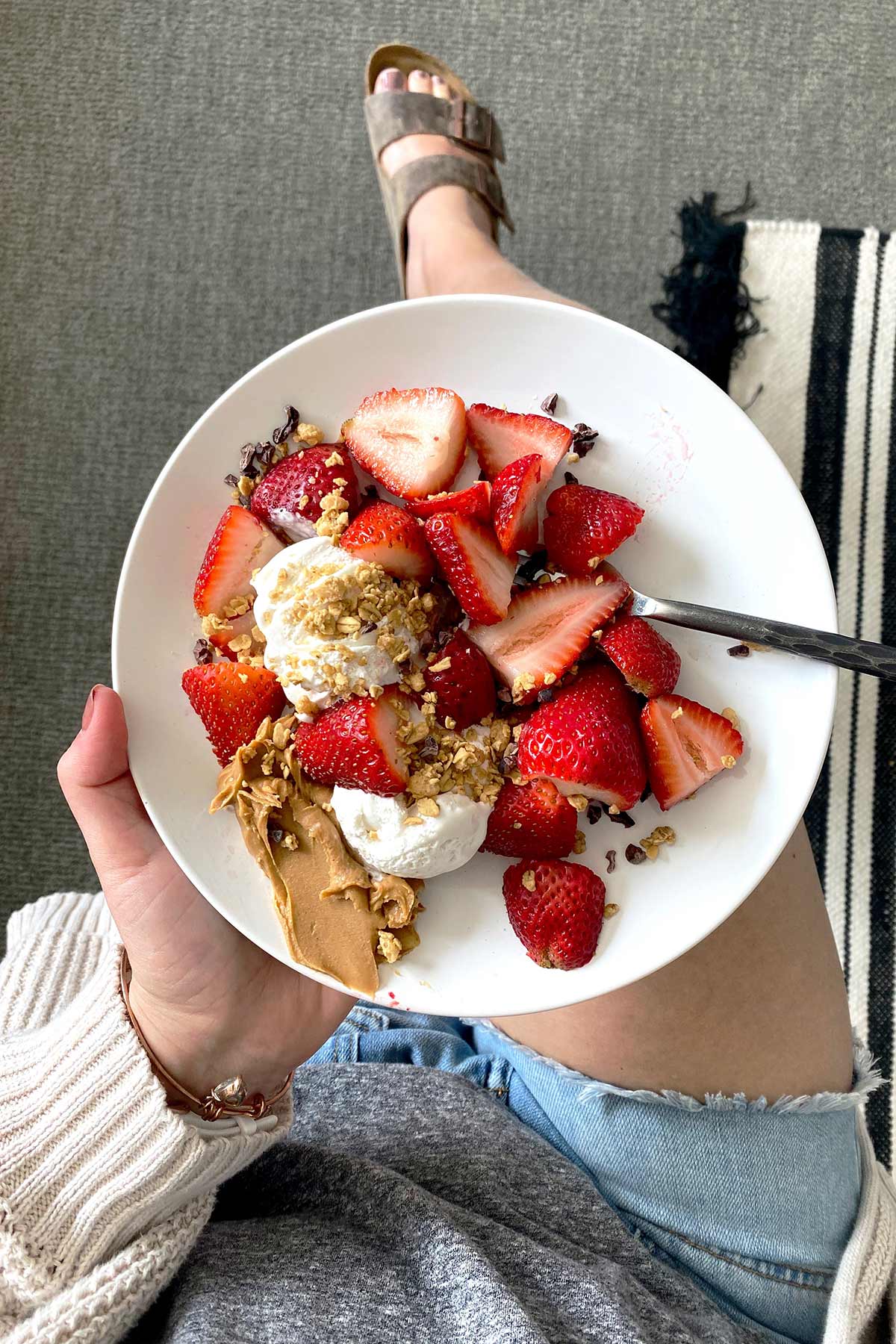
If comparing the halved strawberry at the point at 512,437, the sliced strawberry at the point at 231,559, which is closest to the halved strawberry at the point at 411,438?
the halved strawberry at the point at 512,437

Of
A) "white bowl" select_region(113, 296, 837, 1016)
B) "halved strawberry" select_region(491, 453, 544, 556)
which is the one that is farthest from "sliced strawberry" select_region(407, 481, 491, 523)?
"white bowl" select_region(113, 296, 837, 1016)

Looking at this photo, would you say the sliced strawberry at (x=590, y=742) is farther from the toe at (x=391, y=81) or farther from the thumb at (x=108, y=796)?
the toe at (x=391, y=81)

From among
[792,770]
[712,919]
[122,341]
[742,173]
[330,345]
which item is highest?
[742,173]

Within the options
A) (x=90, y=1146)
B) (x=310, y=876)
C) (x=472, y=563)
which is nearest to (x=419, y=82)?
(x=472, y=563)

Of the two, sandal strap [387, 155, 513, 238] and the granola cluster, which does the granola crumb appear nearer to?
the granola cluster

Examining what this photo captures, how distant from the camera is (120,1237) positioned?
36.4 inches

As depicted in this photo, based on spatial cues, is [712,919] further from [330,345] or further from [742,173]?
[742,173]

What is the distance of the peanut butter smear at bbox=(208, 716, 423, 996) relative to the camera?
900 millimetres

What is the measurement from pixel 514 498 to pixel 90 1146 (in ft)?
2.35

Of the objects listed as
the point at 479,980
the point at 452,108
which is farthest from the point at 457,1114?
the point at 452,108

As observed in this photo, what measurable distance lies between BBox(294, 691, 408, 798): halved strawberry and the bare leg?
1.43 feet

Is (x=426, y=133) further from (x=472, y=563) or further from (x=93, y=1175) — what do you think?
(x=93, y=1175)

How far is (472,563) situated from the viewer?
34.2 inches

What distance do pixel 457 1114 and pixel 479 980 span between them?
29 centimetres
